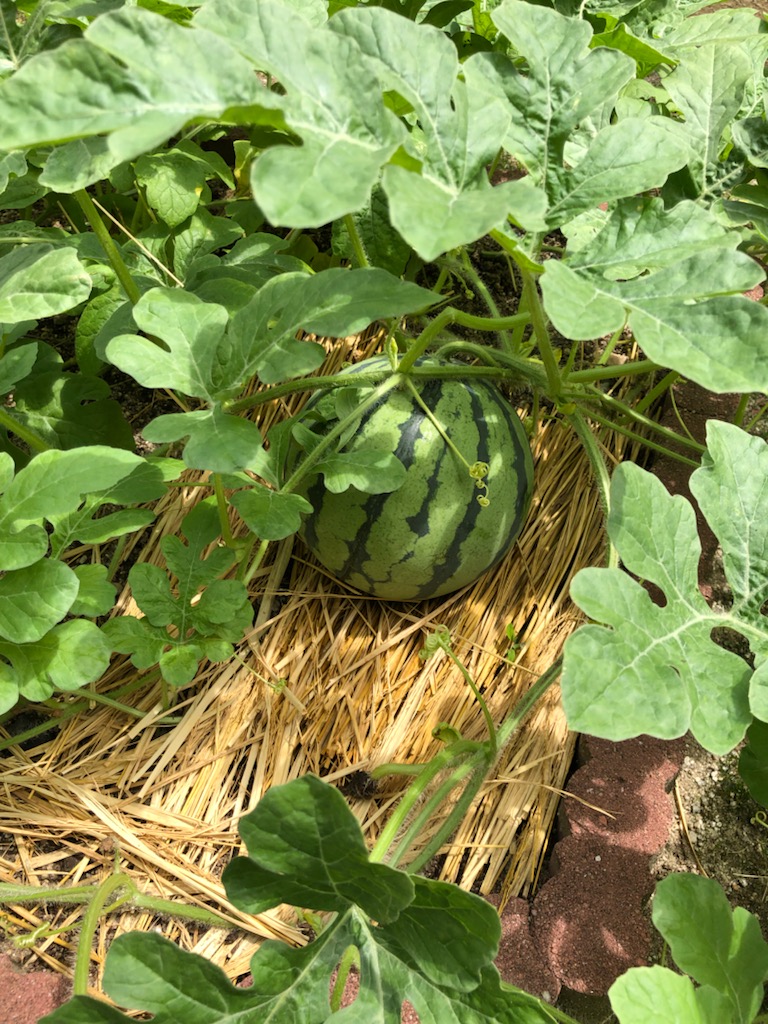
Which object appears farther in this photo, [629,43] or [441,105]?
[629,43]

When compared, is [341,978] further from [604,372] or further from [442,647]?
[604,372]

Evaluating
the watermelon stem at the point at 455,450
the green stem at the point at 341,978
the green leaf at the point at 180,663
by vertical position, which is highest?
the watermelon stem at the point at 455,450

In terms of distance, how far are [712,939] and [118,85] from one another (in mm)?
1398

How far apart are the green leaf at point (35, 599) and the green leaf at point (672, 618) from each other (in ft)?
2.47

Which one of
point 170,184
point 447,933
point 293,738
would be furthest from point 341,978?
point 170,184

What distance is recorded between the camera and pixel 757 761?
1.51 meters

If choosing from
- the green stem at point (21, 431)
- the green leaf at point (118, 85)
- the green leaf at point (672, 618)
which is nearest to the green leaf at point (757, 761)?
the green leaf at point (672, 618)

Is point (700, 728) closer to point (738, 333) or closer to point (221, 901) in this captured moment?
point (738, 333)

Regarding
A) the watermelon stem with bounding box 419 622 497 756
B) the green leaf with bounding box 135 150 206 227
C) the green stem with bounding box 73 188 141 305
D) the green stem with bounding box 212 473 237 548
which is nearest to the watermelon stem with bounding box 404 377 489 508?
the watermelon stem with bounding box 419 622 497 756

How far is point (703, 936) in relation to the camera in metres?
1.33

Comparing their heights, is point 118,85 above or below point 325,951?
→ above

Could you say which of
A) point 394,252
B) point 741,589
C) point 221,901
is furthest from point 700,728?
point 394,252

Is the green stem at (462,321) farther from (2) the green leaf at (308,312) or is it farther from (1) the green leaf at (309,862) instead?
(1) the green leaf at (309,862)

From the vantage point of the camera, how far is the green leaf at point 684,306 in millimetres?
1053
